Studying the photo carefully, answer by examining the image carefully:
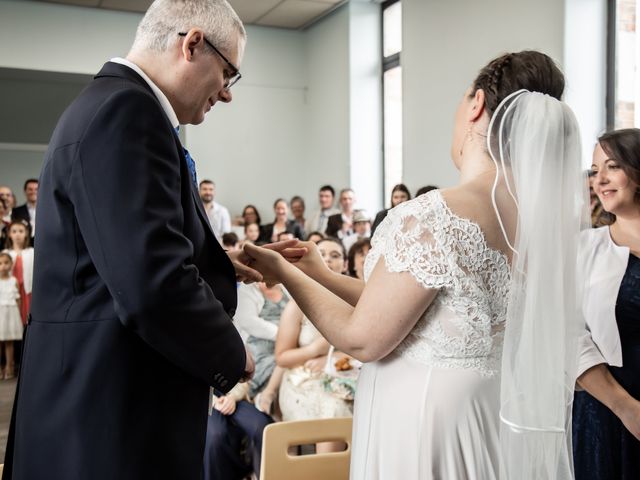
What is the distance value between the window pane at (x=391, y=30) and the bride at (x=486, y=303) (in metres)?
8.90

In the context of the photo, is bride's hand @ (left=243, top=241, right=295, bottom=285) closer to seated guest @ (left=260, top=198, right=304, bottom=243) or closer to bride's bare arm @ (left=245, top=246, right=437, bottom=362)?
bride's bare arm @ (left=245, top=246, right=437, bottom=362)

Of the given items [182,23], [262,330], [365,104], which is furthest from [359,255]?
[365,104]

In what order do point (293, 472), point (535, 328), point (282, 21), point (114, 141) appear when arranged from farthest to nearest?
point (282, 21) → point (293, 472) → point (535, 328) → point (114, 141)

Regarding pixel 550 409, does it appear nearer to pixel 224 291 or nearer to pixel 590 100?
pixel 224 291

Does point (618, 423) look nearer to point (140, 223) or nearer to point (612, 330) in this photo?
point (612, 330)

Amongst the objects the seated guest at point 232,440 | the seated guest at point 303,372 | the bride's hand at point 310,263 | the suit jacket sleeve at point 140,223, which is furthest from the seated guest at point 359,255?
the suit jacket sleeve at point 140,223

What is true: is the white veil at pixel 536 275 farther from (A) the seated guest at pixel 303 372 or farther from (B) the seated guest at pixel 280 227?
(B) the seated guest at pixel 280 227

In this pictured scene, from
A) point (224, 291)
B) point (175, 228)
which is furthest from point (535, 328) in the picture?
point (175, 228)

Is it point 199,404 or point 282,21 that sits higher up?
point 282,21

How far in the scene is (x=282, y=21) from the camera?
1110 centimetres

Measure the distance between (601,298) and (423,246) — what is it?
0.85m

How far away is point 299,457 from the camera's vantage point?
2.28m

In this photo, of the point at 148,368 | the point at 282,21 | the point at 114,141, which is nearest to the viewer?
the point at 114,141

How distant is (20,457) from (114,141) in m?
0.67
